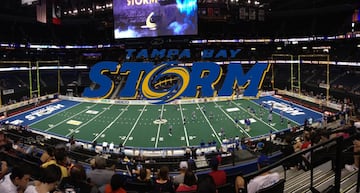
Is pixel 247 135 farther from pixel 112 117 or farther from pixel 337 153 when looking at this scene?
pixel 337 153

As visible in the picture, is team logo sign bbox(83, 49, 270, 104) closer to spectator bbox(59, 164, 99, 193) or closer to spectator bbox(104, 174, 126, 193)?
spectator bbox(59, 164, 99, 193)

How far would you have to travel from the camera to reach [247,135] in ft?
79.1

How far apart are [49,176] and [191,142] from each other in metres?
18.5

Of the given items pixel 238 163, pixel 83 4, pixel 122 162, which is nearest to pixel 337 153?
pixel 238 163

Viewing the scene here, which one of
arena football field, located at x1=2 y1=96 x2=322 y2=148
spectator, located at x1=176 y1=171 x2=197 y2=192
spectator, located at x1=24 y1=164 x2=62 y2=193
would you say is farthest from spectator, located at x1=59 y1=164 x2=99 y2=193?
arena football field, located at x1=2 y1=96 x2=322 y2=148

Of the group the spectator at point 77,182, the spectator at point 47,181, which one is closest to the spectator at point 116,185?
the spectator at point 77,182

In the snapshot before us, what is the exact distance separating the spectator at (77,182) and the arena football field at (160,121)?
1593 cm

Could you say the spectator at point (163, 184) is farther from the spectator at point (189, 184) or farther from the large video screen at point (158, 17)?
the large video screen at point (158, 17)

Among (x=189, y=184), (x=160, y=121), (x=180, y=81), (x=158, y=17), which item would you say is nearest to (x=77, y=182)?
(x=189, y=184)

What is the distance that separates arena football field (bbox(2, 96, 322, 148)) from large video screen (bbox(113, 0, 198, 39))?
10.5m

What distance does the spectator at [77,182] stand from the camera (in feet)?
17.5

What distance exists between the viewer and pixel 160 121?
29.5 metres

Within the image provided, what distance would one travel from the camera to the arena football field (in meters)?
24.3

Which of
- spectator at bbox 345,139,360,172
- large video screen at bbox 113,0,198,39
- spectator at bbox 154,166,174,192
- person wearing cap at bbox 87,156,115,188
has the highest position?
large video screen at bbox 113,0,198,39
